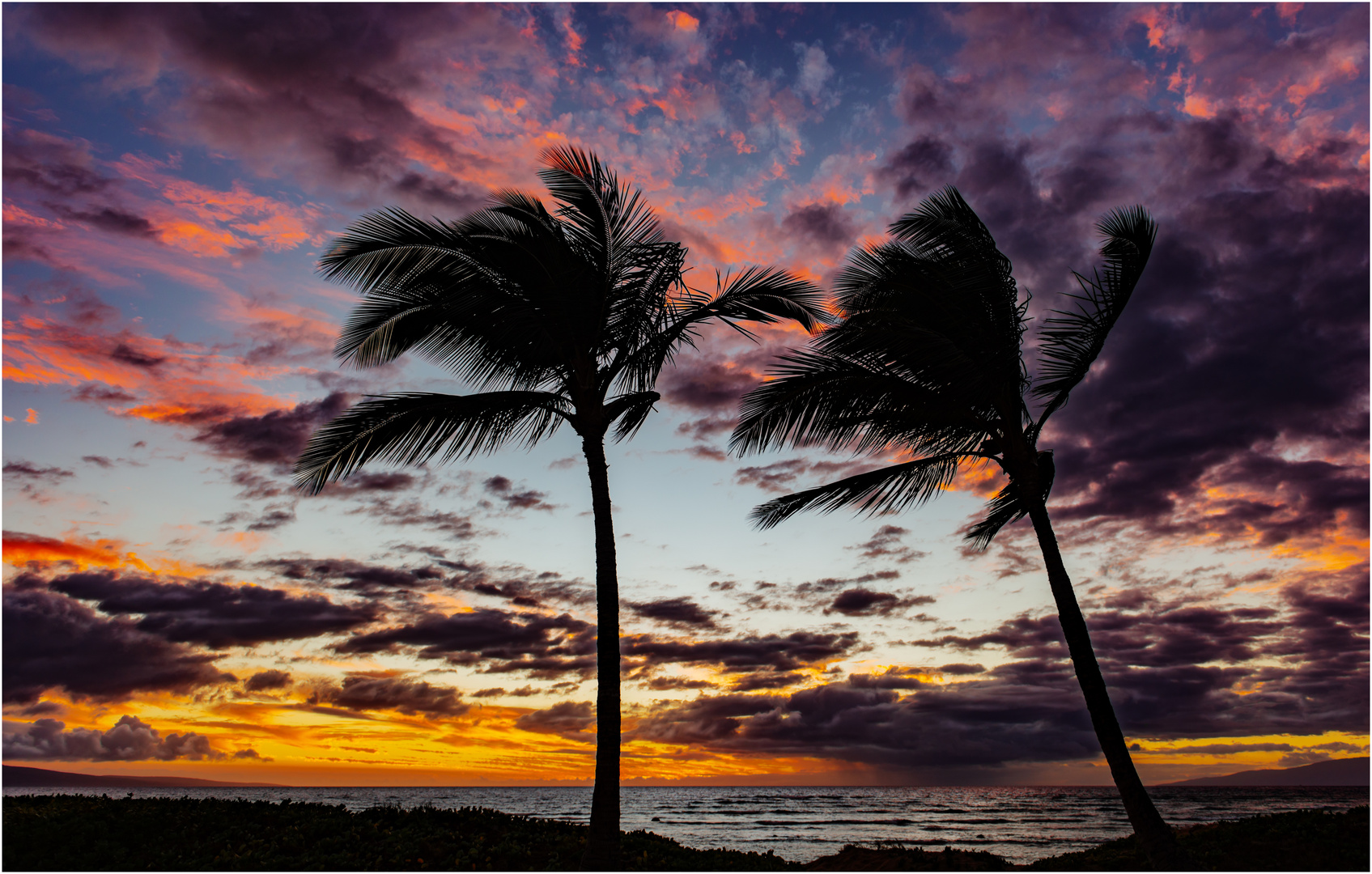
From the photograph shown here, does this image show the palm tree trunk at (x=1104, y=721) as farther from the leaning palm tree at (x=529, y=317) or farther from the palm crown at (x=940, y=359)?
the leaning palm tree at (x=529, y=317)

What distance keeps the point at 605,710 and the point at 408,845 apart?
137 inches

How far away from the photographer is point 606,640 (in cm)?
978

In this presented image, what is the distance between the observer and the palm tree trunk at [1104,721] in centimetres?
943

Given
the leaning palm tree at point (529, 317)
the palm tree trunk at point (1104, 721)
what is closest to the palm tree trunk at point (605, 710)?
the leaning palm tree at point (529, 317)

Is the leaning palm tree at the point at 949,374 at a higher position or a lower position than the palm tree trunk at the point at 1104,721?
higher

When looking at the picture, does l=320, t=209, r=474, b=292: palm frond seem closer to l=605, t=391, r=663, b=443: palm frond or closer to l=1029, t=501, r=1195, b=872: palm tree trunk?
l=605, t=391, r=663, b=443: palm frond

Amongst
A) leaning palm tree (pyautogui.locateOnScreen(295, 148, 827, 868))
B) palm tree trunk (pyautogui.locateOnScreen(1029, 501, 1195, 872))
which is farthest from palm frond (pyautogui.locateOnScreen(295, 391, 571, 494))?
palm tree trunk (pyautogui.locateOnScreen(1029, 501, 1195, 872))

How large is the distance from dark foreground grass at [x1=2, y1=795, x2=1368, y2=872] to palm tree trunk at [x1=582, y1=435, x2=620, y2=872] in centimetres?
100

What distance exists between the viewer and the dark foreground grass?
9664mm

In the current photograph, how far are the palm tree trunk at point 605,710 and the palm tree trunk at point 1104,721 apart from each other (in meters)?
6.35

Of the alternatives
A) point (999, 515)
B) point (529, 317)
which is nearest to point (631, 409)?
point (529, 317)

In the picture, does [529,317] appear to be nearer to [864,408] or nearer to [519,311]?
[519,311]

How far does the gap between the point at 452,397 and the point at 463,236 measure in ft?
7.54

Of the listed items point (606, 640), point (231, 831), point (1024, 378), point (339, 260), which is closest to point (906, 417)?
point (1024, 378)
